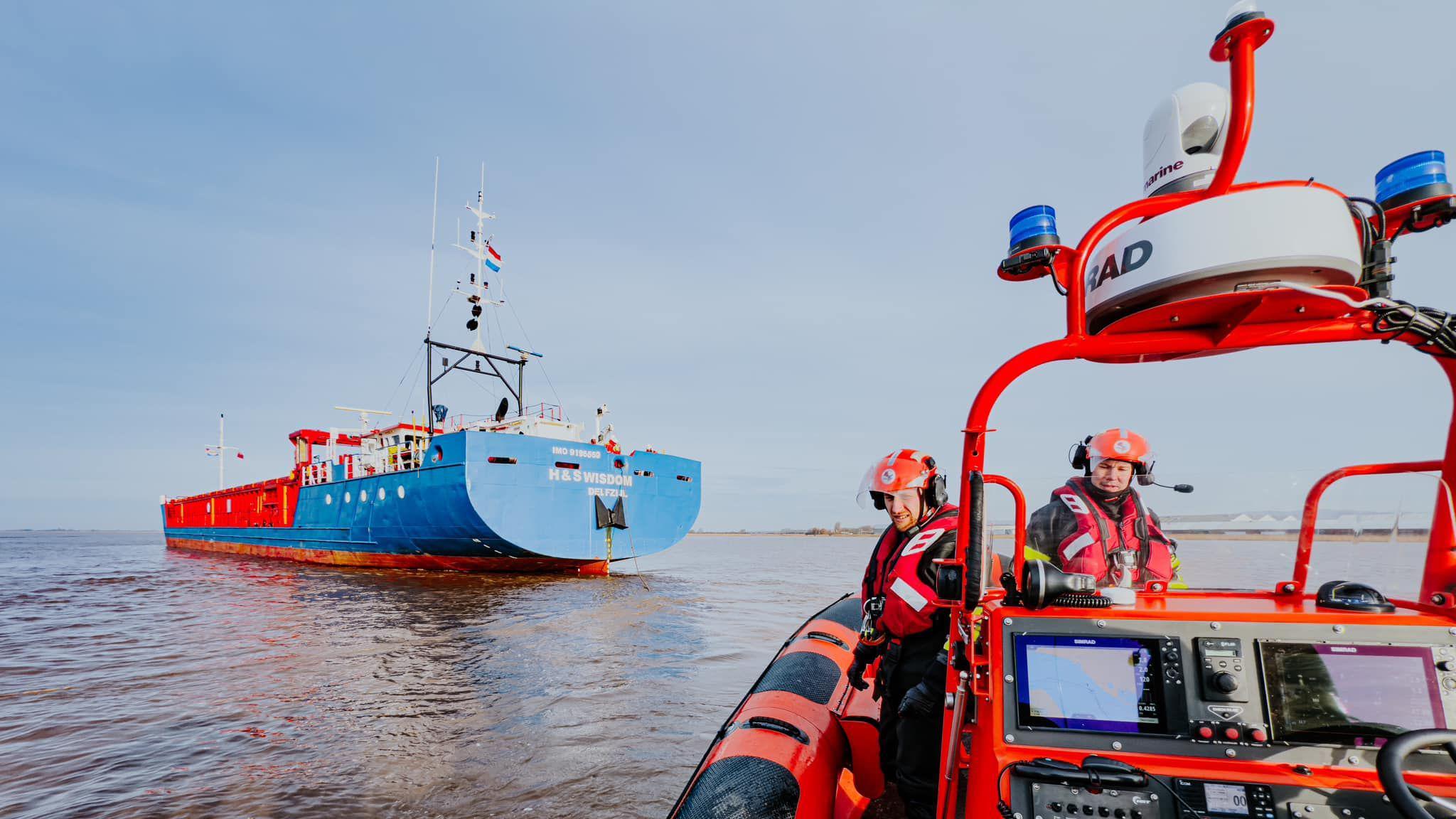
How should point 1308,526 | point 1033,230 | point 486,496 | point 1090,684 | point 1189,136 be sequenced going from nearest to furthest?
1. point 1090,684
2. point 1189,136
3. point 1033,230
4. point 1308,526
5. point 486,496

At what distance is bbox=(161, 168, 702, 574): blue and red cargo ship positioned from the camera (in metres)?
15.7

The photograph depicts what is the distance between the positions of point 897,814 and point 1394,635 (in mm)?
2156

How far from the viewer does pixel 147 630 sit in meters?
9.67

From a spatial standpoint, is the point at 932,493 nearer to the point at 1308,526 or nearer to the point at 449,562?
the point at 1308,526

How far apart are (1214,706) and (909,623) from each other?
1.04 m

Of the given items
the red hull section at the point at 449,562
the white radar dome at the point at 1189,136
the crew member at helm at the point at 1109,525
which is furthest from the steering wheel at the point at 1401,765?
the red hull section at the point at 449,562

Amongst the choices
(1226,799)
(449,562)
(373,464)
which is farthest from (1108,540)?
(373,464)

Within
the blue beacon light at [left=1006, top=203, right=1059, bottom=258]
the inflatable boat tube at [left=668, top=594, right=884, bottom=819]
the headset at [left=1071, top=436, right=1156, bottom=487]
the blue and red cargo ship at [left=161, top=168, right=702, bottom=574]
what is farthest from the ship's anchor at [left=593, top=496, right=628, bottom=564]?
the blue beacon light at [left=1006, top=203, right=1059, bottom=258]

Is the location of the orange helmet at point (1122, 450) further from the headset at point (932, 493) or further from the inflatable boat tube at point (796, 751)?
the inflatable boat tube at point (796, 751)

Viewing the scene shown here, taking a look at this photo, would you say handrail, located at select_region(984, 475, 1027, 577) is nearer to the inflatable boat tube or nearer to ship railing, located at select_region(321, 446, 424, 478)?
the inflatable boat tube

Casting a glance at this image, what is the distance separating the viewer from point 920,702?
2492mm

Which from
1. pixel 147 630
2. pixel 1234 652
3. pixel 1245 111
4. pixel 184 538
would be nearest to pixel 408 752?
pixel 1234 652

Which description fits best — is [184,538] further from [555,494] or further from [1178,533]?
[1178,533]

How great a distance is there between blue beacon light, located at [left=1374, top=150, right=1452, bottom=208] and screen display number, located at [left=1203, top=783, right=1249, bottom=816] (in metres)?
1.59
